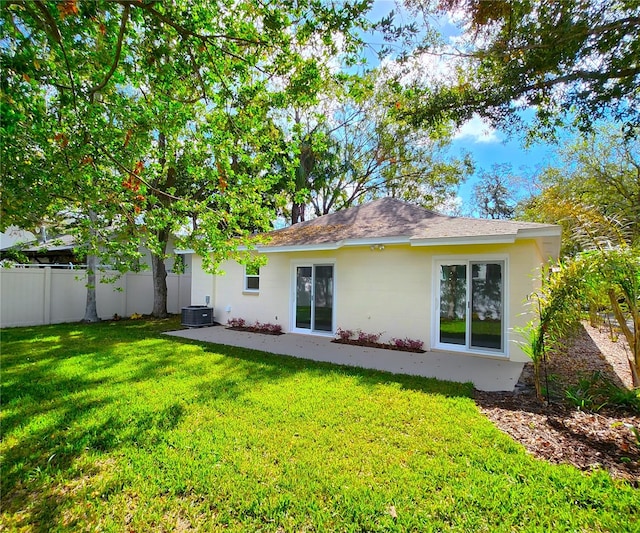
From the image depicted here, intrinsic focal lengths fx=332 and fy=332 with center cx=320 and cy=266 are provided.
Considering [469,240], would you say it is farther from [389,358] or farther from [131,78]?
[131,78]

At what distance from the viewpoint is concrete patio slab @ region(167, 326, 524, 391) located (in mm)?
6027

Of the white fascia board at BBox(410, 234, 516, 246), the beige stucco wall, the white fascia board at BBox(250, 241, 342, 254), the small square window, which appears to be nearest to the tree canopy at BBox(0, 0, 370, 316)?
the white fascia board at BBox(250, 241, 342, 254)

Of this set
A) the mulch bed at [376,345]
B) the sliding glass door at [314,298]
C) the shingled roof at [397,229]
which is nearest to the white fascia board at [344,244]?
the shingled roof at [397,229]

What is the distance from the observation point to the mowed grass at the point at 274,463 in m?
2.44

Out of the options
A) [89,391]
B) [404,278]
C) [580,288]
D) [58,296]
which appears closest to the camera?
[580,288]

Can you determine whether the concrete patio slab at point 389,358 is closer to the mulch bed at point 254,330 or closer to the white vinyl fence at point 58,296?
the mulch bed at point 254,330

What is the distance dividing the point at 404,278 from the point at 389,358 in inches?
86.3

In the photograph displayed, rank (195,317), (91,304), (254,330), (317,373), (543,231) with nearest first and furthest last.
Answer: (317,373), (543,231), (254,330), (195,317), (91,304)

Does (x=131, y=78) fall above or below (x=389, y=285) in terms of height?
above

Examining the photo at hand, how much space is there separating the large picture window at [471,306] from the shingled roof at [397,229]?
0.94 m

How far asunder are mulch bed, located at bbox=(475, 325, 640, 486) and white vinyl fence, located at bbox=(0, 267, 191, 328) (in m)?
9.45

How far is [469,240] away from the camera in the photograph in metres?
7.01

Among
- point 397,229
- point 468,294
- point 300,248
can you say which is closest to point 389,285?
point 397,229

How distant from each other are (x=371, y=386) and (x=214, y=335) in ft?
20.1
